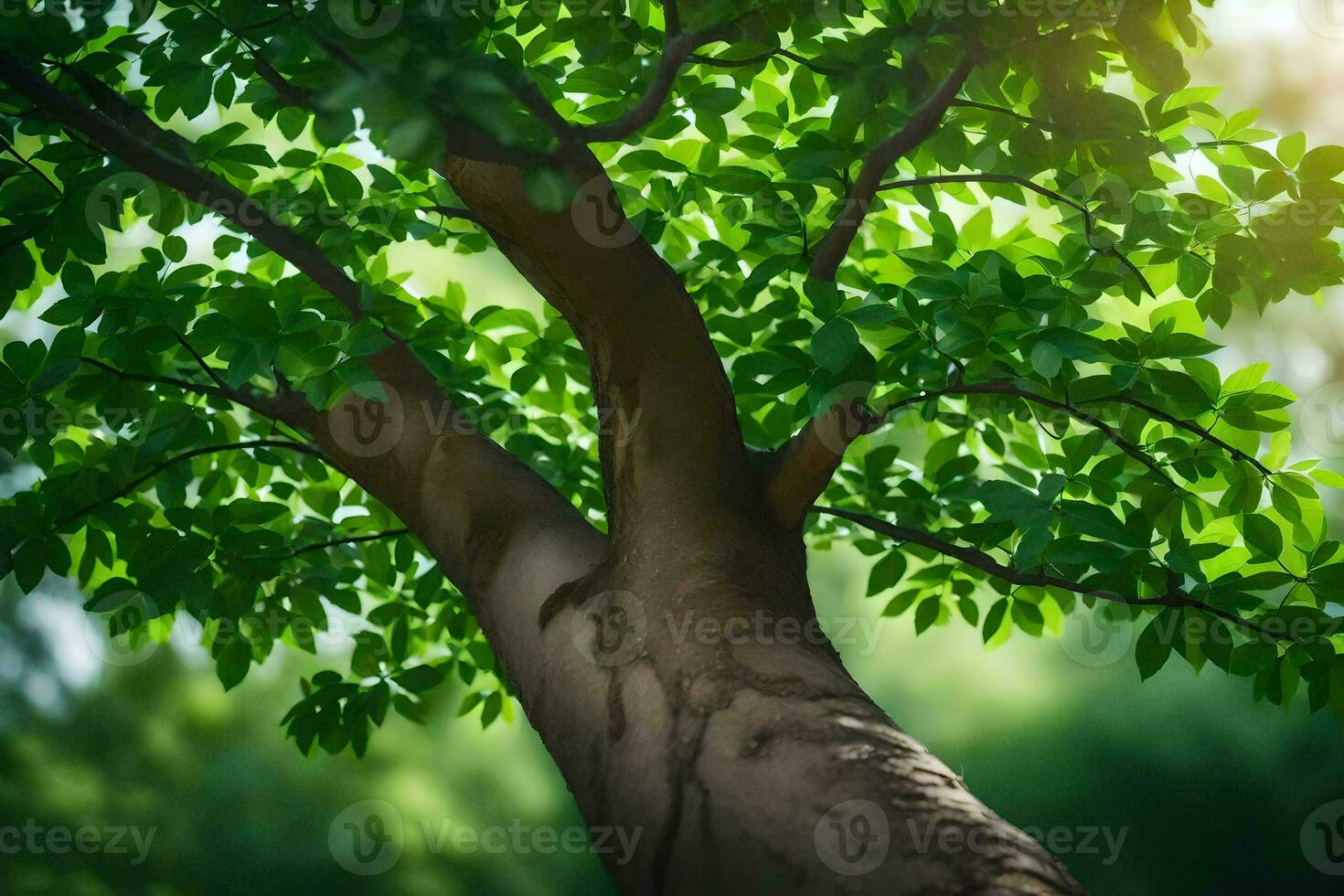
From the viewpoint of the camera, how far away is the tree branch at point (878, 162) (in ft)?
2.77

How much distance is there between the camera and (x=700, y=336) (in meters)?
0.92

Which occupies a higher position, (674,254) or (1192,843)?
(674,254)

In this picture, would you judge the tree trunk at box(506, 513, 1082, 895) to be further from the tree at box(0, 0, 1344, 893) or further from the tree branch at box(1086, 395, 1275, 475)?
the tree branch at box(1086, 395, 1275, 475)

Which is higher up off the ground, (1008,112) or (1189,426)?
(1008,112)

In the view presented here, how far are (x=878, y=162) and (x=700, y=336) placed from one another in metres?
0.21

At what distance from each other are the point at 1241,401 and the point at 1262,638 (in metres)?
0.26

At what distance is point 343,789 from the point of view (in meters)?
2.86

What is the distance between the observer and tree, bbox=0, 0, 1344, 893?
2.35 ft

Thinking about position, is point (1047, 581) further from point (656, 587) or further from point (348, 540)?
point (348, 540)

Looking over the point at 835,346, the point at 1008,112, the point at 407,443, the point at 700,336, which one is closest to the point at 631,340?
the point at 700,336

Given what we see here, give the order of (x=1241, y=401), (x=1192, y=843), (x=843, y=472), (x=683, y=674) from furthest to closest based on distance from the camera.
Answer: (x=1192, y=843), (x=843, y=472), (x=1241, y=401), (x=683, y=674)

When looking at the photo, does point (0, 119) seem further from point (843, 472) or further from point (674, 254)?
point (843, 472)

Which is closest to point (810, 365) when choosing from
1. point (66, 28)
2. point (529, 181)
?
point (529, 181)

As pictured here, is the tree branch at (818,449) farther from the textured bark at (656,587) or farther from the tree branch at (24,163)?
the tree branch at (24,163)
